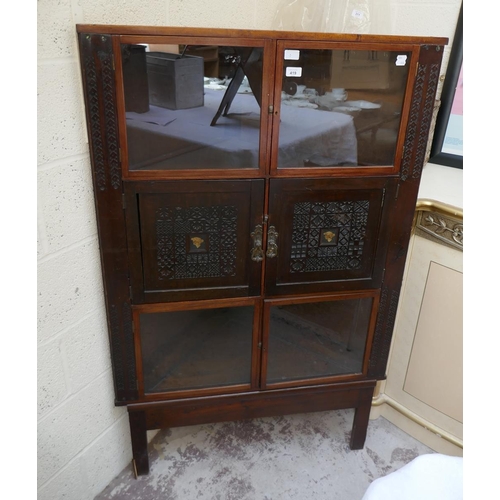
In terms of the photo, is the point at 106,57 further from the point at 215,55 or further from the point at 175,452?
the point at 175,452

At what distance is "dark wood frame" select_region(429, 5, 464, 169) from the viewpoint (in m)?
1.49

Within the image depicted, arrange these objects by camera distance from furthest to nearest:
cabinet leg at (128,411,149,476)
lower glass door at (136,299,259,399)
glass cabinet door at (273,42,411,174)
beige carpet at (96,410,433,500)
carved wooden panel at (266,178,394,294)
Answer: beige carpet at (96,410,433,500), cabinet leg at (128,411,149,476), lower glass door at (136,299,259,399), carved wooden panel at (266,178,394,294), glass cabinet door at (273,42,411,174)

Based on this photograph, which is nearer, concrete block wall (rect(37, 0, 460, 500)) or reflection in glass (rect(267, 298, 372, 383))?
concrete block wall (rect(37, 0, 460, 500))

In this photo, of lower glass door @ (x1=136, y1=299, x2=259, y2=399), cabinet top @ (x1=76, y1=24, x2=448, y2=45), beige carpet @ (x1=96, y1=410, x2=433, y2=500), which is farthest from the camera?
beige carpet @ (x1=96, y1=410, x2=433, y2=500)

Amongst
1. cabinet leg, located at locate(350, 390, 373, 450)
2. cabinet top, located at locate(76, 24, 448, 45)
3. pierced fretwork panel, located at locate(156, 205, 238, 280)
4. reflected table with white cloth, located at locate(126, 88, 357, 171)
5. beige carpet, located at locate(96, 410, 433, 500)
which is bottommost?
beige carpet, located at locate(96, 410, 433, 500)

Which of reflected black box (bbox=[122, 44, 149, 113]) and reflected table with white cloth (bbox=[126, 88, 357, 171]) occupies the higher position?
reflected black box (bbox=[122, 44, 149, 113])

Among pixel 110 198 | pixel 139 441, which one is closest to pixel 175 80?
pixel 110 198

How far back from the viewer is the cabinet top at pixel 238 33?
987 mm

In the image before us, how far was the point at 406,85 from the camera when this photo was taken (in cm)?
116

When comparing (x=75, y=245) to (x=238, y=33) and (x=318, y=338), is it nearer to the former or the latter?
(x=238, y=33)

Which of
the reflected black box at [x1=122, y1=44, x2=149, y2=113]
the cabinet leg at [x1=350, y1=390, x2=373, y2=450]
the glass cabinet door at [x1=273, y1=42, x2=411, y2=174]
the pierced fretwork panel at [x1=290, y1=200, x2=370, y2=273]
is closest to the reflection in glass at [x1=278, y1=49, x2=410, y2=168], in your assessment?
the glass cabinet door at [x1=273, y1=42, x2=411, y2=174]

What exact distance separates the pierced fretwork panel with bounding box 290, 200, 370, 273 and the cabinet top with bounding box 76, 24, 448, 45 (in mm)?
410

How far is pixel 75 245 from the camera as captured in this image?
123 cm

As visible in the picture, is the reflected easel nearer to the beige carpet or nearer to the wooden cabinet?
the wooden cabinet
